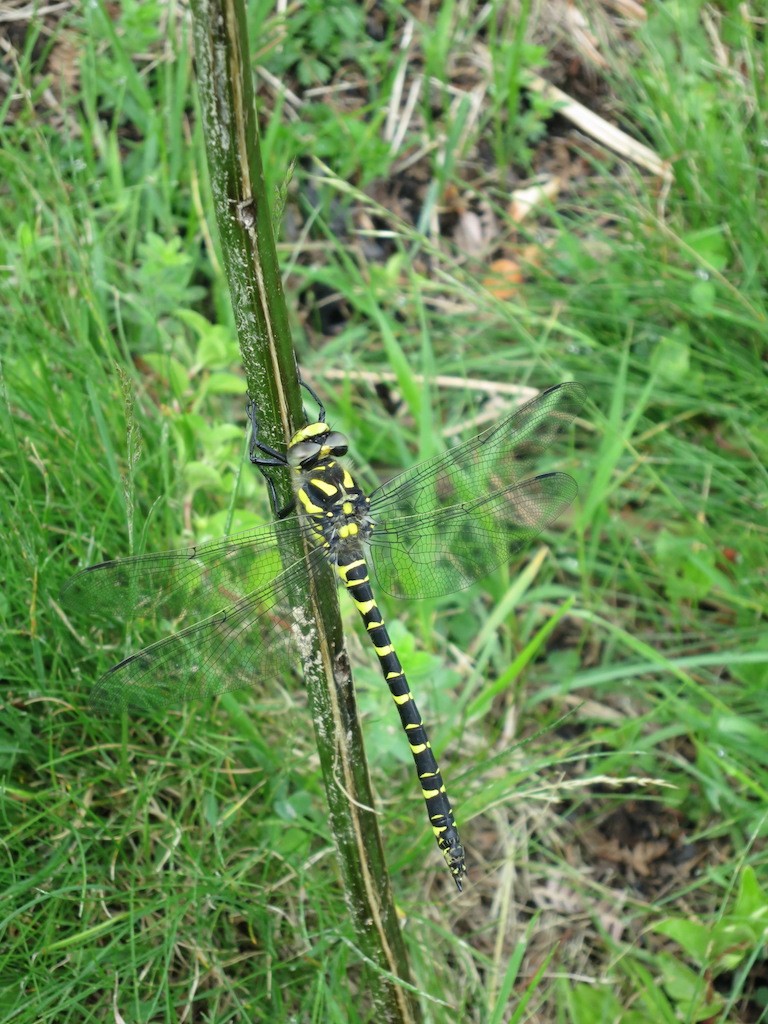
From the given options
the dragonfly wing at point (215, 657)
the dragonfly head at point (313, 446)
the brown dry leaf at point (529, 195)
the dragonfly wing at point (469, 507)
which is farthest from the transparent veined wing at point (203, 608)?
the brown dry leaf at point (529, 195)

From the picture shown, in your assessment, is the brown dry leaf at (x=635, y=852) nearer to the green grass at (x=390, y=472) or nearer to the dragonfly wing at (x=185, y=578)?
the green grass at (x=390, y=472)

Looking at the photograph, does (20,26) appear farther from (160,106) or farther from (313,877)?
(313,877)

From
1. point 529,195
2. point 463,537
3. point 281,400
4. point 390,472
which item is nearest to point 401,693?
point 463,537

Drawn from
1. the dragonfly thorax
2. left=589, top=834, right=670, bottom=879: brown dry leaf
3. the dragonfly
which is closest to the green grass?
left=589, top=834, right=670, bottom=879: brown dry leaf

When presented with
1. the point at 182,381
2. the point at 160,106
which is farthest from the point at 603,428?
the point at 160,106

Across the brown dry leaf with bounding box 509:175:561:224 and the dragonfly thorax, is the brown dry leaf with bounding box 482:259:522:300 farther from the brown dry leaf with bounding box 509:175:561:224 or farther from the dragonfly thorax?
the dragonfly thorax

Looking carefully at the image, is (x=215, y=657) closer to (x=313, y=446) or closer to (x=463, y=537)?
(x=313, y=446)
